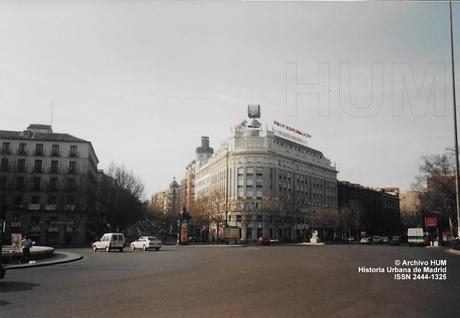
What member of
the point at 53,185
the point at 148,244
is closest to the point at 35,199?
the point at 53,185

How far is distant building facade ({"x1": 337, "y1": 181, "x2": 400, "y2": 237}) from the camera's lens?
5034cm

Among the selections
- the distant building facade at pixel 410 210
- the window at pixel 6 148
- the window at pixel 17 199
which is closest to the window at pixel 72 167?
the window at pixel 17 199

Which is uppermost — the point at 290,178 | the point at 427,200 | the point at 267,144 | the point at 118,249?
the point at 267,144

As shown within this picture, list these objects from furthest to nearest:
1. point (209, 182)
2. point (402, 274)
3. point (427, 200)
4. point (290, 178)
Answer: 1. point (209, 182)
2. point (290, 178)
3. point (427, 200)
4. point (402, 274)

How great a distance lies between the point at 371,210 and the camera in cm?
6116

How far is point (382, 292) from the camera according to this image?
7.91 m

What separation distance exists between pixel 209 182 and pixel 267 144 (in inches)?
794

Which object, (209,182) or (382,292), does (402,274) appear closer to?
(382,292)

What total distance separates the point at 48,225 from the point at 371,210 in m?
41.9

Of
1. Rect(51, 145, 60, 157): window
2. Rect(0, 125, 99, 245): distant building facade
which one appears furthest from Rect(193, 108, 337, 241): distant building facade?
Rect(51, 145, 60, 157): window

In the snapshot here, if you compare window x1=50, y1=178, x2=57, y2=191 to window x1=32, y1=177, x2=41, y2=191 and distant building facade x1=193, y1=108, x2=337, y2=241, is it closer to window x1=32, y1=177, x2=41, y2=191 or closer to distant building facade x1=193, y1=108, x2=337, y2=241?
window x1=32, y1=177, x2=41, y2=191

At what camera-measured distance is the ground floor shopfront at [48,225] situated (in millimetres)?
46000

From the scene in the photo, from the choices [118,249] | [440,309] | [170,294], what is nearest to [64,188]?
[118,249]

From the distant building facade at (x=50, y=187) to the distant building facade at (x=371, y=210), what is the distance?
2808cm
